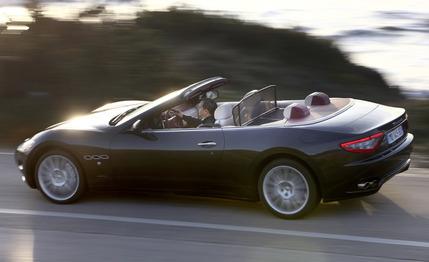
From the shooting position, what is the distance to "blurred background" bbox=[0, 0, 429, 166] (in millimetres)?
13680

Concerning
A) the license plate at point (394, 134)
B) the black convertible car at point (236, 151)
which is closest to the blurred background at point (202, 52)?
the license plate at point (394, 134)

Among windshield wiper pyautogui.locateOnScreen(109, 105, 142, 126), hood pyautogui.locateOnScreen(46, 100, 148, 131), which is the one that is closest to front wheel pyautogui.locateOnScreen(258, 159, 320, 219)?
windshield wiper pyautogui.locateOnScreen(109, 105, 142, 126)

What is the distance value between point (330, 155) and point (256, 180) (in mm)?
735

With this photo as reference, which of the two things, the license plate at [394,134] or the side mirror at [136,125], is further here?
the side mirror at [136,125]

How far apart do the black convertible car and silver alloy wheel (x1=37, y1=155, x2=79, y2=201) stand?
0.4 inches

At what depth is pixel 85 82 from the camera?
13.8m

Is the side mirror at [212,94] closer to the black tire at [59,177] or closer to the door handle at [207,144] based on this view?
the door handle at [207,144]

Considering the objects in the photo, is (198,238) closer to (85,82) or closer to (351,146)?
(351,146)

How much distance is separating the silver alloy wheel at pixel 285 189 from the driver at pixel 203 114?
0.93m

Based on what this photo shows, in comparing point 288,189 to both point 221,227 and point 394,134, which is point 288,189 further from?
point 394,134

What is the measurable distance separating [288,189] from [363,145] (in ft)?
2.53

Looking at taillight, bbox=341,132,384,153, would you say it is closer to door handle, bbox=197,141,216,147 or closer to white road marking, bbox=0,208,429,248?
white road marking, bbox=0,208,429,248

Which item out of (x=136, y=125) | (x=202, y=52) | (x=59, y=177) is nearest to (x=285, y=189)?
(x=136, y=125)

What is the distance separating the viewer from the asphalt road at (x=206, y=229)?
598 centimetres
